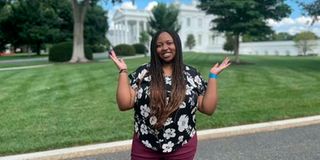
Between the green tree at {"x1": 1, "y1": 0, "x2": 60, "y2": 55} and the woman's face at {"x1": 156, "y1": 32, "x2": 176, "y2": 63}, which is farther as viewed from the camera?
the green tree at {"x1": 1, "y1": 0, "x2": 60, "y2": 55}

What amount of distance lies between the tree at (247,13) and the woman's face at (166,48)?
1938cm

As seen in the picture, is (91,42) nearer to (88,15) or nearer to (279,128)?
(88,15)

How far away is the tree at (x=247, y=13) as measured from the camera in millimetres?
21672

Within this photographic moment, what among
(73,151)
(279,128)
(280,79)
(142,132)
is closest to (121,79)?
(142,132)

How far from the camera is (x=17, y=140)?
595cm

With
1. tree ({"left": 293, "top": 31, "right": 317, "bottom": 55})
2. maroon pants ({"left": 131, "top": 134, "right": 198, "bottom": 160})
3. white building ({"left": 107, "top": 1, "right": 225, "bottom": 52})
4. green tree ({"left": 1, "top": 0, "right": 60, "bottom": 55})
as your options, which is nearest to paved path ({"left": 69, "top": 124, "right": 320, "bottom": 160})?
maroon pants ({"left": 131, "top": 134, "right": 198, "bottom": 160})

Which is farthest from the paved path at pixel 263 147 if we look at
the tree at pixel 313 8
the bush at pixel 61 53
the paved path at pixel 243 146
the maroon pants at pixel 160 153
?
the bush at pixel 61 53

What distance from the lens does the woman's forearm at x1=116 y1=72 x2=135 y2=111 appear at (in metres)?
2.70

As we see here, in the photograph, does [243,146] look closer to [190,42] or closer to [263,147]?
[263,147]

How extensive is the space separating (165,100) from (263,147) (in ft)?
11.7

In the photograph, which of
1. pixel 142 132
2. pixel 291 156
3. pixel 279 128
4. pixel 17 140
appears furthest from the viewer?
pixel 279 128

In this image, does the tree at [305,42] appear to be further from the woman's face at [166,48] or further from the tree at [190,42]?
the woman's face at [166,48]

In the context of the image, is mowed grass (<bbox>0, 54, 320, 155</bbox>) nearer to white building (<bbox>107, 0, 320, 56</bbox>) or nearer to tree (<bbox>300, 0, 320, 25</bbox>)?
tree (<bbox>300, 0, 320, 25</bbox>)

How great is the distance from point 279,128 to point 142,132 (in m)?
4.83
